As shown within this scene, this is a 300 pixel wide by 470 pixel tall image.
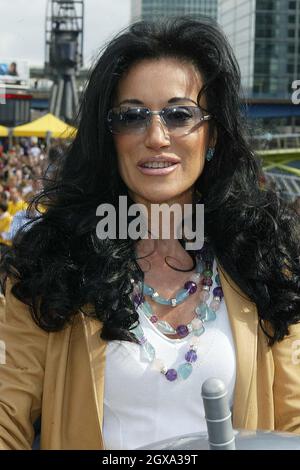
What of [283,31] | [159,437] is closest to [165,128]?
[159,437]

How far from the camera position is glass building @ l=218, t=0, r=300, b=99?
53.4 metres

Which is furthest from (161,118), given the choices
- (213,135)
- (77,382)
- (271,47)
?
(271,47)

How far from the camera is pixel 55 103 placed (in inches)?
1577

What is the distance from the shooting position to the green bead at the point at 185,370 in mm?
1682

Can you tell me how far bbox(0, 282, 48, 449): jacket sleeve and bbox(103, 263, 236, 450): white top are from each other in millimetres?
162

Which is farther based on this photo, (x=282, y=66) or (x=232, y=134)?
(x=282, y=66)

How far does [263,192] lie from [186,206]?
0.74 feet

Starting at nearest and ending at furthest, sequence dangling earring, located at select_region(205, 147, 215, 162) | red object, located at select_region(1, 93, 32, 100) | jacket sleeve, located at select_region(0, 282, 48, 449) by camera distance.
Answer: jacket sleeve, located at select_region(0, 282, 48, 449) < dangling earring, located at select_region(205, 147, 215, 162) < red object, located at select_region(1, 93, 32, 100)

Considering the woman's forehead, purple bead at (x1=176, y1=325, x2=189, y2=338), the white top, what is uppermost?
the woman's forehead

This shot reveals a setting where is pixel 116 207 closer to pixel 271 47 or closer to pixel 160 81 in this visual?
pixel 160 81

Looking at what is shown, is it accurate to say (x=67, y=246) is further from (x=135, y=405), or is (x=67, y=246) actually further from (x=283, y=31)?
(x=283, y=31)

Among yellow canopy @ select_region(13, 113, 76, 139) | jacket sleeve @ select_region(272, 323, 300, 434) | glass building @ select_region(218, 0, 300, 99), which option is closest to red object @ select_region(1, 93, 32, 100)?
yellow canopy @ select_region(13, 113, 76, 139)

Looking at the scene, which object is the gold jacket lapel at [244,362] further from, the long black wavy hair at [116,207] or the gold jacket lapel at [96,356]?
the gold jacket lapel at [96,356]

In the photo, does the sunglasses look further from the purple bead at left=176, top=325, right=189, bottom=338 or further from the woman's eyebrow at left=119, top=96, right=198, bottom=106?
the purple bead at left=176, top=325, right=189, bottom=338
